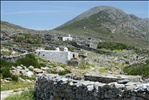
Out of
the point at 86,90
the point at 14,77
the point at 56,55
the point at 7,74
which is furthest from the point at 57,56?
the point at 86,90

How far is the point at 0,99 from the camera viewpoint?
19281 millimetres

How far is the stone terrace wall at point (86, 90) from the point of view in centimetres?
855

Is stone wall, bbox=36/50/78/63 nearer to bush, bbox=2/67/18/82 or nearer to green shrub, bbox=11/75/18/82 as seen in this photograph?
bush, bbox=2/67/18/82

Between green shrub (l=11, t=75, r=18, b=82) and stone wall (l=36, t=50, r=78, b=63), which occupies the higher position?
stone wall (l=36, t=50, r=78, b=63)

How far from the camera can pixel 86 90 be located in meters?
10.9

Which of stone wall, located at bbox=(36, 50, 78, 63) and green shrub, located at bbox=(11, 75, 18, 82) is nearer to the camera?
green shrub, located at bbox=(11, 75, 18, 82)

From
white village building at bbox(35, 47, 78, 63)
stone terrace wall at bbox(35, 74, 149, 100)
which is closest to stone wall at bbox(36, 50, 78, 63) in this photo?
white village building at bbox(35, 47, 78, 63)

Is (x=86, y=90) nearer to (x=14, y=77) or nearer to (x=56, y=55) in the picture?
(x=14, y=77)

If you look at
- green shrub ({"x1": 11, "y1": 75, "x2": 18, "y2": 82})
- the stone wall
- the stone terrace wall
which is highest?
the stone wall

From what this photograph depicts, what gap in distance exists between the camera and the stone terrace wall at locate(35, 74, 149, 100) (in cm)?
855

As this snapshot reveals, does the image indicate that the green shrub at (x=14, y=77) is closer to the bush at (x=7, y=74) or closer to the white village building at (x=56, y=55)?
the bush at (x=7, y=74)

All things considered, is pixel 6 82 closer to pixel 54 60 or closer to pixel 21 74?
pixel 21 74

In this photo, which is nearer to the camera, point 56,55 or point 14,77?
point 14,77

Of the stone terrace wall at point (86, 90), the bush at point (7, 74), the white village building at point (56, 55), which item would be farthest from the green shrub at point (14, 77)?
the white village building at point (56, 55)
